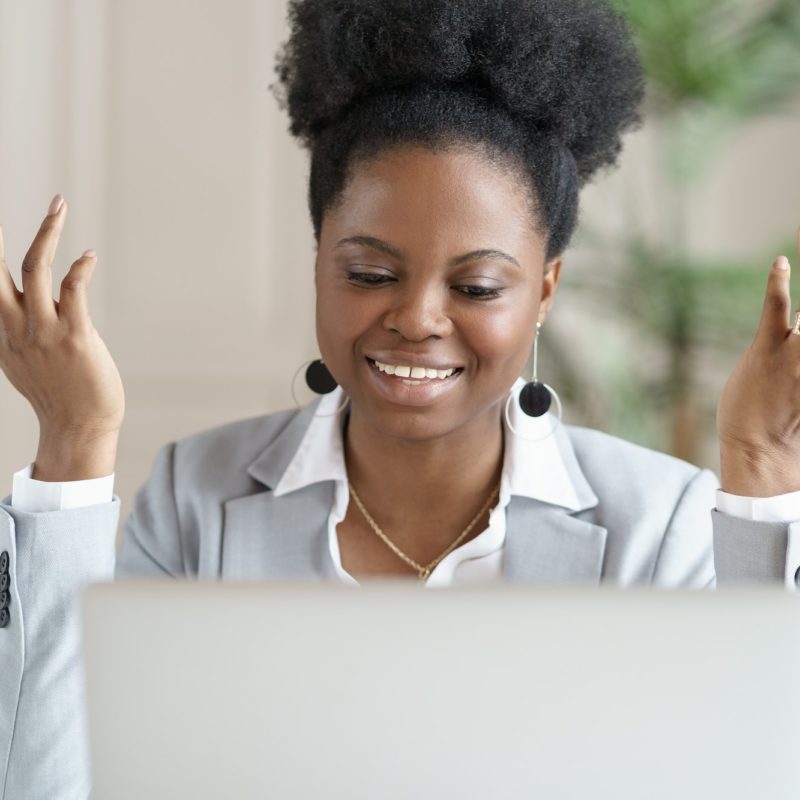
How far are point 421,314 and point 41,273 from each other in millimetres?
473

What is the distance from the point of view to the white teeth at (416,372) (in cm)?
149

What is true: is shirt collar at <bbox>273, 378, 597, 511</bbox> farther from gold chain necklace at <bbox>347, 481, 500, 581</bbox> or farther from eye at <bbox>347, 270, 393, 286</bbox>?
eye at <bbox>347, 270, 393, 286</bbox>

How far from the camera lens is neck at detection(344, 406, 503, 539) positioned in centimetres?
165

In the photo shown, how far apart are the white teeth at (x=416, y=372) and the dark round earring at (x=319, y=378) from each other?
0.22 meters

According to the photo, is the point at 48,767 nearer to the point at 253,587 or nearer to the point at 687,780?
the point at 253,587

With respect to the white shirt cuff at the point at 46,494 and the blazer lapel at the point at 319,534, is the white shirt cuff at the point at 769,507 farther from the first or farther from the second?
the white shirt cuff at the point at 46,494

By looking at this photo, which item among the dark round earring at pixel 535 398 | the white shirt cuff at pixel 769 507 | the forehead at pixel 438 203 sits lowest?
the white shirt cuff at pixel 769 507

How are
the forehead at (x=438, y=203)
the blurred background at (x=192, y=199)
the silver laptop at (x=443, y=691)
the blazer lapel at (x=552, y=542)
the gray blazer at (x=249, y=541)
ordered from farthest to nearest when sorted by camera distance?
1. the blurred background at (x=192, y=199)
2. the blazer lapel at (x=552, y=542)
3. the forehead at (x=438, y=203)
4. the gray blazer at (x=249, y=541)
5. the silver laptop at (x=443, y=691)

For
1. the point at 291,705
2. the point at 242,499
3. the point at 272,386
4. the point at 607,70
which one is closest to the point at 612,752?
the point at 291,705

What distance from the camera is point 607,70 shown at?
1.61 meters

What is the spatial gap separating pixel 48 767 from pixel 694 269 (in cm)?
219

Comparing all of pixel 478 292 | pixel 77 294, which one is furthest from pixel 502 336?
pixel 77 294

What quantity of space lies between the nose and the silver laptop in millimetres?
774

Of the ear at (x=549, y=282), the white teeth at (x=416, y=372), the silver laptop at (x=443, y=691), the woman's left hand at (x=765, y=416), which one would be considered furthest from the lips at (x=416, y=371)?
the silver laptop at (x=443, y=691)
